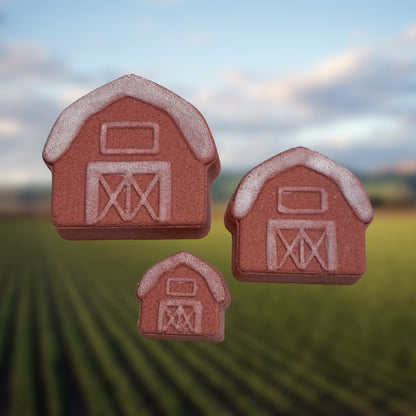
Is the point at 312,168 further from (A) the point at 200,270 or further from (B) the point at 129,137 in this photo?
(B) the point at 129,137

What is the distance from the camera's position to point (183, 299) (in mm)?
1646

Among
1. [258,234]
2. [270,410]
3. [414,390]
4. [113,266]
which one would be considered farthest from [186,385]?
[113,266]

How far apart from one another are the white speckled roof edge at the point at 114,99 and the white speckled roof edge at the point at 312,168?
0.75 feet

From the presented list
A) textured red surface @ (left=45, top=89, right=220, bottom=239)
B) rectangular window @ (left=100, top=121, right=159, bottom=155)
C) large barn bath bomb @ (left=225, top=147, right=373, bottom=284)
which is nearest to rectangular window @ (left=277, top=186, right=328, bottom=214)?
large barn bath bomb @ (left=225, top=147, right=373, bottom=284)

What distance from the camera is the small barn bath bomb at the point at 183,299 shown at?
1.62 m

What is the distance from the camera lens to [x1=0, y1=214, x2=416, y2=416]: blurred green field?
5543 mm

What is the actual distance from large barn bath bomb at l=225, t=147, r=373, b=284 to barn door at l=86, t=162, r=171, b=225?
0.91ft

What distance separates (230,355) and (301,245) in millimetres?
5977

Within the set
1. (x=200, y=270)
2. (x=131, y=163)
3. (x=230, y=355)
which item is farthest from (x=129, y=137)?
(x=230, y=355)

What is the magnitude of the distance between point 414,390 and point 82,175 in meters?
6.19

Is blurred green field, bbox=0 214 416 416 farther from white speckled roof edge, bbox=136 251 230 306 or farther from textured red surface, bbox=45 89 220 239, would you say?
textured red surface, bbox=45 89 220 239

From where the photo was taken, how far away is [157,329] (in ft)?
5.49

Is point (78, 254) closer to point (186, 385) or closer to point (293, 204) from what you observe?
point (186, 385)

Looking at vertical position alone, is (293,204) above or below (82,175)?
below
